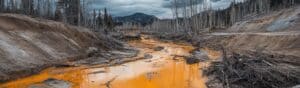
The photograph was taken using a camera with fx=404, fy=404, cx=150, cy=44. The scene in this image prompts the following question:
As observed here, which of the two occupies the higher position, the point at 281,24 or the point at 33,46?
the point at 281,24

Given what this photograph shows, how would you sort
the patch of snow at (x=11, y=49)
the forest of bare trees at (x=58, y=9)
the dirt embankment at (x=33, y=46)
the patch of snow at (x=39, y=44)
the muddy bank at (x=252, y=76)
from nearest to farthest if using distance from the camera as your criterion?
the muddy bank at (x=252, y=76), the dirt embankment at (x=33, y=46), the patch of snow at (x=11, y=49), the patch of snow at (x=39, y=44), the forest of bare trees at (x=58, y=9)

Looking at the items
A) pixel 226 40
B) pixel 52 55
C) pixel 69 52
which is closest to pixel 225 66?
pixel 52 55

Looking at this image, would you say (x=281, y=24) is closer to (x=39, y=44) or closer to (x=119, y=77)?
(x=119, y=77)

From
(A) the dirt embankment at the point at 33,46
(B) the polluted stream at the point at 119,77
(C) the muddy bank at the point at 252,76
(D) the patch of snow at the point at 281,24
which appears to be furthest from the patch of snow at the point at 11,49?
(D) the patch of snow at the point at 281,24

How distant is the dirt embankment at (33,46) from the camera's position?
28766 millimetres

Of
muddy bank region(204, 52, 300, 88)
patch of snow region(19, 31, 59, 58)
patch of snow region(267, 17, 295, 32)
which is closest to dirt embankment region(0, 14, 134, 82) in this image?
patch of snow region(19, 31, 59, 58)

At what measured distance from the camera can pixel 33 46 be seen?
34.6 metres

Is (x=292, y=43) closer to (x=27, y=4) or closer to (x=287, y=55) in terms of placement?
(x=287, y=55)

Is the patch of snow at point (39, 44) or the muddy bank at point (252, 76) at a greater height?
the patch of snow at point (39, 44)

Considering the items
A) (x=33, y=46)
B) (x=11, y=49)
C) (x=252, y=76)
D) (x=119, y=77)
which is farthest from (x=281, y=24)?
(x=11, y=49)

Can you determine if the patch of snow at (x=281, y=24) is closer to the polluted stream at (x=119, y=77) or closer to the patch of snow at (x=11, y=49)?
the polluted stream at (x=119, y=77)

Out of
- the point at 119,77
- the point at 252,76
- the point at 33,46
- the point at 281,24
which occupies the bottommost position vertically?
the point at 119,77

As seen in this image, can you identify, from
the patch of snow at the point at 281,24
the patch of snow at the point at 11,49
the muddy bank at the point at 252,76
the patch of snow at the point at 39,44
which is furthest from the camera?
the patch of snow at the point at 281,24

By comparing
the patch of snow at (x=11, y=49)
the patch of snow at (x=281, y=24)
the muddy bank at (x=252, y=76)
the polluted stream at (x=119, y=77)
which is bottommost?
the polluted stream at (x=119, y=77)
